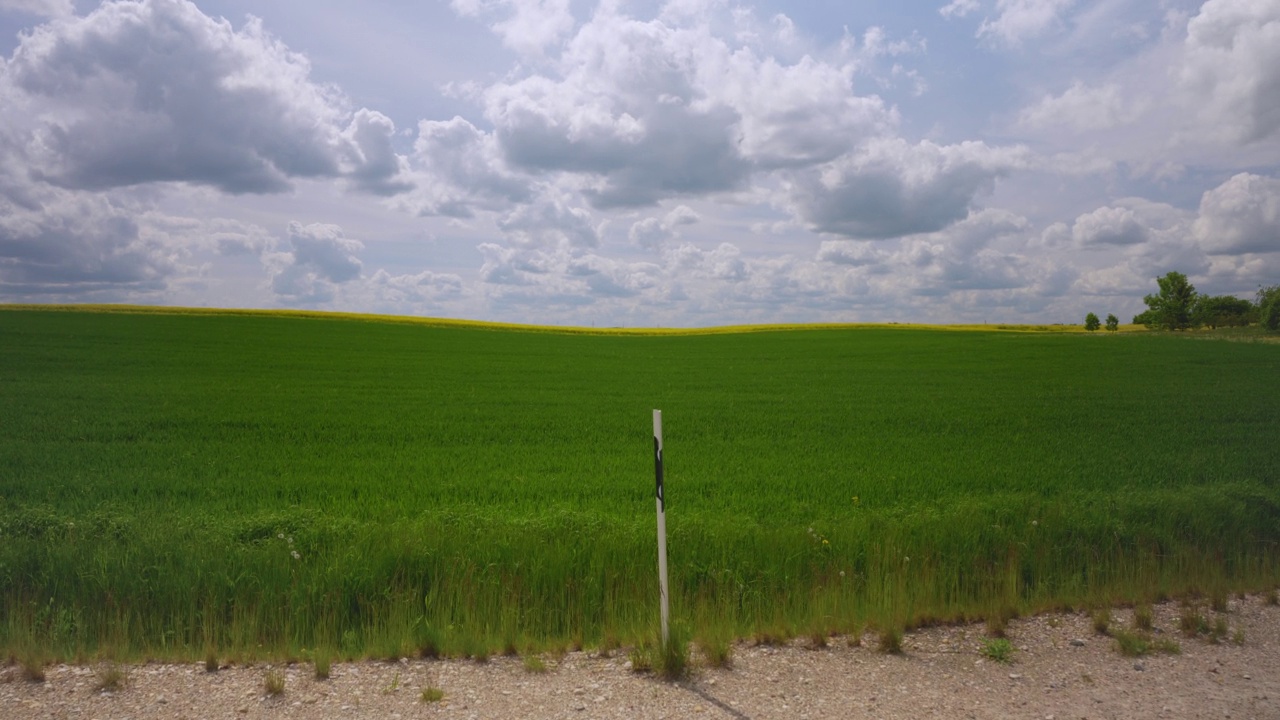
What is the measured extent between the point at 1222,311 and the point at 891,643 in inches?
3605

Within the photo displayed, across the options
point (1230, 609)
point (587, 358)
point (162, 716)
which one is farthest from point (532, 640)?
point (587, 358)

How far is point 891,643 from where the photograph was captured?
16.8 feet

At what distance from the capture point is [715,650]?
4.84m

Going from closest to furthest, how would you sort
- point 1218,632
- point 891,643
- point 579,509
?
1. point 891,643
2. point 1218,632
3. point 579,509

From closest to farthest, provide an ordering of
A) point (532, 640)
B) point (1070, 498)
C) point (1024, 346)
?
point (532, 640) < point (1070, 498) < point (1024, 346)

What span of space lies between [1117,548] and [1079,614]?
2488 millimetres

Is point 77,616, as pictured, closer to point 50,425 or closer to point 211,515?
point 211,515

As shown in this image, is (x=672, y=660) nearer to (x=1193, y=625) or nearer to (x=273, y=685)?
(x=273, y=685)

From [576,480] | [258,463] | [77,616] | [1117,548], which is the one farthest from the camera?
[258,463]

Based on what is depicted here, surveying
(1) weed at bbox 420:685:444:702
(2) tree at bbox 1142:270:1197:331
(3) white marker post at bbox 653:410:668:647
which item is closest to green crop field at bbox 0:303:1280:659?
(3) white marker post at bbox 653:410:668:647

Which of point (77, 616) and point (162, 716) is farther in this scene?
point (77, 616)

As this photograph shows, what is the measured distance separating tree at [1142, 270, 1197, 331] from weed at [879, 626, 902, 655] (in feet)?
318

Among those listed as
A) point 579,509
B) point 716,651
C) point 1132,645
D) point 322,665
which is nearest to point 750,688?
point 716,651

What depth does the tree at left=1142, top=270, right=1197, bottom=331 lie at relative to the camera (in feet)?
270
